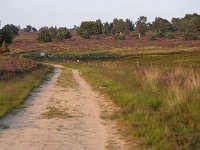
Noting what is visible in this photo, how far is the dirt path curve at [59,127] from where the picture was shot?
33.2 feet

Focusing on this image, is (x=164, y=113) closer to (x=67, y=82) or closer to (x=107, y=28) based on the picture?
(x=67, y=82)

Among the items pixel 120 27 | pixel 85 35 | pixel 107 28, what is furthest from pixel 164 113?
pixel 107 28

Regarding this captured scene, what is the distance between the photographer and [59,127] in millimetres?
12180

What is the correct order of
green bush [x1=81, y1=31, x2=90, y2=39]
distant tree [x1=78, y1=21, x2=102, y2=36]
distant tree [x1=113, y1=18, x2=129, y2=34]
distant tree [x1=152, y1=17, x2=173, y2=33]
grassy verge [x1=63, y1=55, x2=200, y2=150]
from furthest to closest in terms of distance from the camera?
distant tree [x1=152, y1=17, x2=173, y2=33] → distant tree [x1=113, y1=18, x2=129, y2=34] → distant tree [x1=78, y1=21, x2=102, y2=36] → green bush [x1=81, y1=31, x2=90, y2=39] → grassy verge [x1=63, y1=55, x2=200, y2=150]

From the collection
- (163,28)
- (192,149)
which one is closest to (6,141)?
(192,149)

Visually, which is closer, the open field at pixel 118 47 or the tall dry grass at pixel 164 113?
the tall dry grass at pixel 164 113

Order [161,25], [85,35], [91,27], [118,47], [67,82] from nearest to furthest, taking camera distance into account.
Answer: [67,82] < [118,47] < [85,35] < [91,27] < [161,25]

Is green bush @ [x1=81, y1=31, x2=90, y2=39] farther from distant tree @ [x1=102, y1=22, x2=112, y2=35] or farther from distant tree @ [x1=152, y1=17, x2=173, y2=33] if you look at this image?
distant tree @ [x1=152, y1=17, x2=173, y2=33]

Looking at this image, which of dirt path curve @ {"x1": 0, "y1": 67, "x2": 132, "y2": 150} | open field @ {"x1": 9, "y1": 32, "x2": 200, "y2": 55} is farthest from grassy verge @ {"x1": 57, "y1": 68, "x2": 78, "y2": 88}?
open field @ {"x1": 9, "y1": 32, "x2": 200, "y2": 55}

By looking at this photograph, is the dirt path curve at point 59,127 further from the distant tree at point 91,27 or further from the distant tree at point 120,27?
the distant tree at point 120,27

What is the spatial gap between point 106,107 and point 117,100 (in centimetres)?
141

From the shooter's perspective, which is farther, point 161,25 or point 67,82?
point 161,25

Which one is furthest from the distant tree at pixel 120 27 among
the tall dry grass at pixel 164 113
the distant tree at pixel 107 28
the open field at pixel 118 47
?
the tall dry grass at pixel 164 113

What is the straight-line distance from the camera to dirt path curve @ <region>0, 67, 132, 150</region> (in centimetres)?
1012
